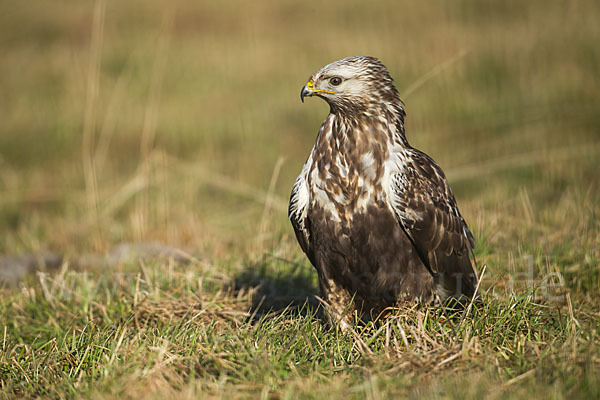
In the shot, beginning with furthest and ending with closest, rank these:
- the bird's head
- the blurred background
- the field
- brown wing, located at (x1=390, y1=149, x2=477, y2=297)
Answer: the blurred background → the bird's head → brown wing, located at (x1=390, y1=149, x2=477, y2=297) → the field

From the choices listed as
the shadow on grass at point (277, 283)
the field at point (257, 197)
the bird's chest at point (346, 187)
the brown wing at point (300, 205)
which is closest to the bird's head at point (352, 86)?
the bird's chest at point (346, 187)

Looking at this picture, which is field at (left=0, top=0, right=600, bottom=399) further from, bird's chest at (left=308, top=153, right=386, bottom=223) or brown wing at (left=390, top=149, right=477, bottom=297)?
bird's chest at (left=308, top=153, right=386, bottom=223)

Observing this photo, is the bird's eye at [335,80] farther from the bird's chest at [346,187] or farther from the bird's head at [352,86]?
the bird's chest at [346,187]

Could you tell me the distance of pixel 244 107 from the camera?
12.1 meters

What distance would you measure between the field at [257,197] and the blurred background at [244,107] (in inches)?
1.9

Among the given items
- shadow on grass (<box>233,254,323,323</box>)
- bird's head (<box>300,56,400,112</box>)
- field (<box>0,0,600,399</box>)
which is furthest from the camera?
shadow on grass (<box>233,254,323,323</box>)

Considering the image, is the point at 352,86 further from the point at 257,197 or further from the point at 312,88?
the point at 257,197

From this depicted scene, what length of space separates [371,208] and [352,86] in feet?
2.38

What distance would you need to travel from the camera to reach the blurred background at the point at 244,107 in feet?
24.5

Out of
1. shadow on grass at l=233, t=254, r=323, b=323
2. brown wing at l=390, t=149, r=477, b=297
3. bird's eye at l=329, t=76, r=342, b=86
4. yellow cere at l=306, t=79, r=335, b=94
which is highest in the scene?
bird's eye at l=329, t=76, r=342, b=86

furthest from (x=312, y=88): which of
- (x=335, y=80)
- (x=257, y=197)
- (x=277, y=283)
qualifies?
(x=257, y=197)

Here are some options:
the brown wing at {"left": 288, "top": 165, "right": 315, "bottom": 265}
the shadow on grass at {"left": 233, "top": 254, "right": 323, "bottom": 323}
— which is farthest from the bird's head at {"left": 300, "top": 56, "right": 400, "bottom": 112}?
the shadow on grass at {"left": 233, "top": 254, "right": 323, "bottom": 323}

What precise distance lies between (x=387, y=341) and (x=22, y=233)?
208 inches

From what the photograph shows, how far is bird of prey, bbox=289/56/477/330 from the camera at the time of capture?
3.92 m
